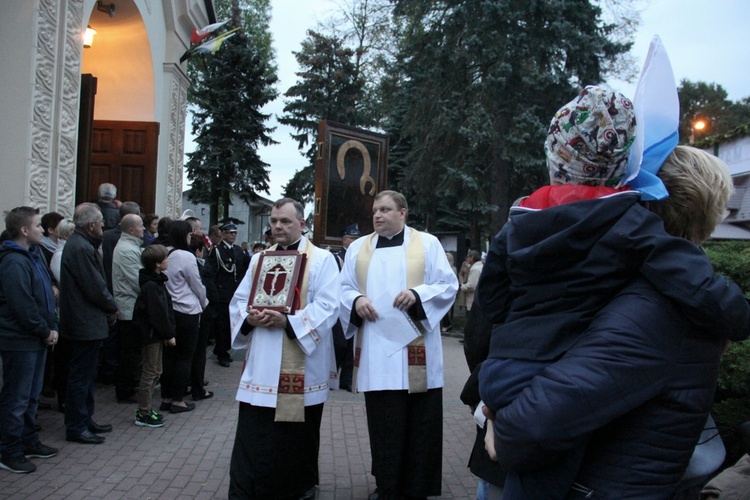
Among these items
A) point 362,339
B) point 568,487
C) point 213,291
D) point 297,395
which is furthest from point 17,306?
point 568,487

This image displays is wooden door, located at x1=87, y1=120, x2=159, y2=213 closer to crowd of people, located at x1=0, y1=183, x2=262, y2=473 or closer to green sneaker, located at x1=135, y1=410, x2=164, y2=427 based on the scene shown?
crowd of people, located at x1=0, y1=183, x2=262, y2=473

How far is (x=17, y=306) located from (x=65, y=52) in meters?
4.59

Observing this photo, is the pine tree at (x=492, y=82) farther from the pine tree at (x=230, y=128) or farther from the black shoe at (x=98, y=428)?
the black shoe at (x=98, y=428)

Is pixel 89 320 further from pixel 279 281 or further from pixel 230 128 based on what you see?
pixel 230 128

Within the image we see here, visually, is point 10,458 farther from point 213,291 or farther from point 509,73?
point 509,73

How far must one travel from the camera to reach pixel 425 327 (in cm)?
449

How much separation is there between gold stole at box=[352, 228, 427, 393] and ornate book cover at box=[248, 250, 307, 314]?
528mm

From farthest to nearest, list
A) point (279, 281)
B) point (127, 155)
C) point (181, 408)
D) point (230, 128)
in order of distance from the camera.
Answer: point (230, 128), point (127, 155), point (181, 408), point (279, 281)

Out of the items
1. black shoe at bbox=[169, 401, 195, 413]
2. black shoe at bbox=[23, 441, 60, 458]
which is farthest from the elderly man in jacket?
black shoe at bbox=[169, 401, 195, 413]

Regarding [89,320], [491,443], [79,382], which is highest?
[491,443]

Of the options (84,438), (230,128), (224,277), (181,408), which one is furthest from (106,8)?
(230,128)

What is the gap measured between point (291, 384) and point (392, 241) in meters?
1.33

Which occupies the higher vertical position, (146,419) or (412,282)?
(412,282)

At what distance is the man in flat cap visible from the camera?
963 cm
